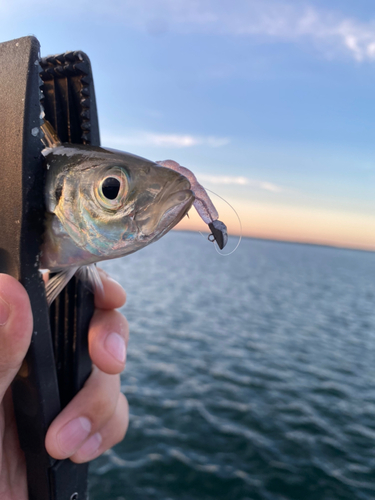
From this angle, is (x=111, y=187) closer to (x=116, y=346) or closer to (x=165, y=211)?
(x=165, y=211)

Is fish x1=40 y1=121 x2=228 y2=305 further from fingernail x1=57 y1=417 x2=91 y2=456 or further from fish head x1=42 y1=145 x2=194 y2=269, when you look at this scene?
fingernail x1=57 y1=417 x2=91 y2=456

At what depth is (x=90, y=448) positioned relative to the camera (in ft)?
8.39

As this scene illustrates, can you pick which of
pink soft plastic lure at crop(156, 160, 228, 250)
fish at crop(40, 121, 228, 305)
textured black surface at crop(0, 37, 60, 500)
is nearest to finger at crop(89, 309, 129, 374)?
textured black surface at crop(0, 37, 60, 500)

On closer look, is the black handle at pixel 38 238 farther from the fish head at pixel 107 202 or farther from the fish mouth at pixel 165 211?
the fish mouth at pixel 165 211

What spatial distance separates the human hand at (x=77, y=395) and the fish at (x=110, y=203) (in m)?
0.34

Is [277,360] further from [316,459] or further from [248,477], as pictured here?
[248,477]

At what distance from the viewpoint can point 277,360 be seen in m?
17.9

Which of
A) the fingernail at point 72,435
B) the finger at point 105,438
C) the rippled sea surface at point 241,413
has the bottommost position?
the rippled sea surface at point 241,413

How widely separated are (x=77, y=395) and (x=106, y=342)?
0.40 metres

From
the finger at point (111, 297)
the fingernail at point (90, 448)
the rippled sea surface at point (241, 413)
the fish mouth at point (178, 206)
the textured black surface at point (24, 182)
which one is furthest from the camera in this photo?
the rippled sea surface at point (241, 413)

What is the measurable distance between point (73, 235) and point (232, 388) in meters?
13.5

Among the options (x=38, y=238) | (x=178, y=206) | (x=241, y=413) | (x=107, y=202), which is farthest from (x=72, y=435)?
(x=241, y=413)

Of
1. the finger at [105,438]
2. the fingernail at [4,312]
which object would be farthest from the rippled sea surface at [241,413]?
the fingernail at [4,312]

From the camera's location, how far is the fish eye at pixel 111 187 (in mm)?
1571
